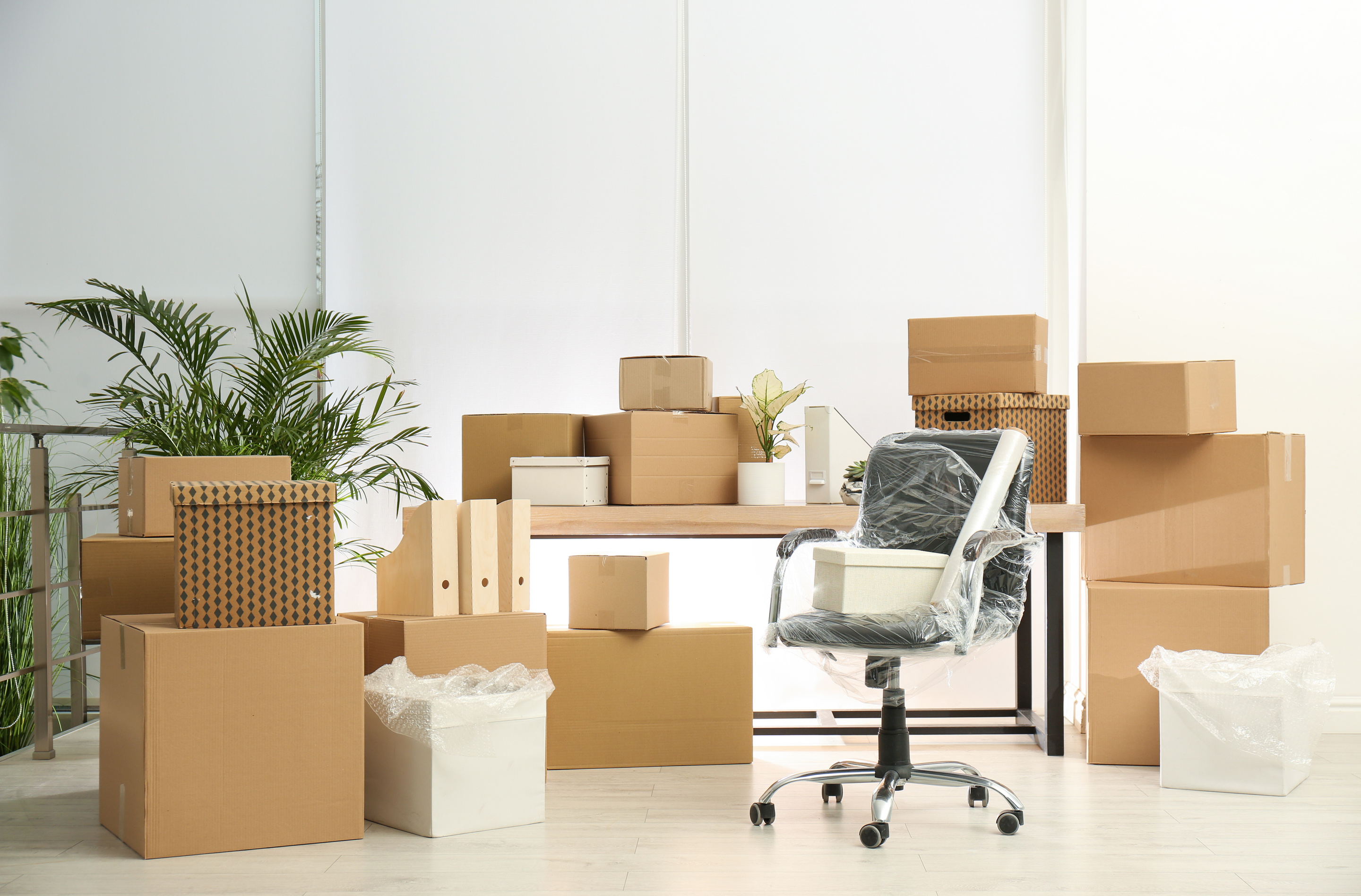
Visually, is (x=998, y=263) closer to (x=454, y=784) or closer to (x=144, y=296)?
(x=454, y=784)

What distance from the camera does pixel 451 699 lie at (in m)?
2.29

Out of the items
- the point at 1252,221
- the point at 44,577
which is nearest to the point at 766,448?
the point at 1252,221

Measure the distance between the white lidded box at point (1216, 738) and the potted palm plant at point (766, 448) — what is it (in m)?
1.12

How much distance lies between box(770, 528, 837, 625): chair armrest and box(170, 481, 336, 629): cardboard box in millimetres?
989

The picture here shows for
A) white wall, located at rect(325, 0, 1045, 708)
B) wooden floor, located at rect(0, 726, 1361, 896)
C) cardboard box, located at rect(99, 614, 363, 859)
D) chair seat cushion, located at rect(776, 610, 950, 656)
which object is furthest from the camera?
white wall, located at rect(325, 0, 1045, 708)

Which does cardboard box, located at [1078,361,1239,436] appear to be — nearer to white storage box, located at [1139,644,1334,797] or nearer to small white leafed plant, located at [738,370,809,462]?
white storage box, located at [1139,644,1334,797]

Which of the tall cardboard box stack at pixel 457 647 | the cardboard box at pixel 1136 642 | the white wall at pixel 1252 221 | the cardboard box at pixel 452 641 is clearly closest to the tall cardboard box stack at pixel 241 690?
the tall cardboard box stack at pixel 457 647

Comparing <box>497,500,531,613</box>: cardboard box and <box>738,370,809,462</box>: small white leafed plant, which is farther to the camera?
<box>738,370,809,462</box>: small white leafed plant

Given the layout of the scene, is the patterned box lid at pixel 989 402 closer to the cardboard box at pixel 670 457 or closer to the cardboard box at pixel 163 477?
the cardboard box at pixel 670 457

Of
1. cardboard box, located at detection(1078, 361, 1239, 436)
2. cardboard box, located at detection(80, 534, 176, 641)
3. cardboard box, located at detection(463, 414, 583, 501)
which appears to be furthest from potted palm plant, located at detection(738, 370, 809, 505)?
cardboard box, located at detection(80, 534, 176, 641)

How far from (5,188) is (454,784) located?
119 inches

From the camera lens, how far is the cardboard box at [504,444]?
3156 mm

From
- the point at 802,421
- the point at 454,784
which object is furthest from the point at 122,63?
the point at 454,784

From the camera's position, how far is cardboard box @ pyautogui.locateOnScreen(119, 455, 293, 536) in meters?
2.77
